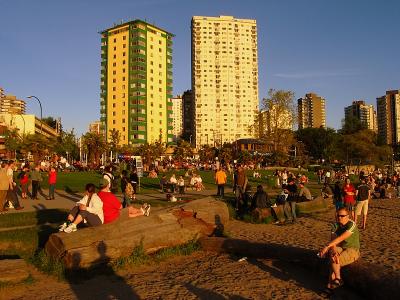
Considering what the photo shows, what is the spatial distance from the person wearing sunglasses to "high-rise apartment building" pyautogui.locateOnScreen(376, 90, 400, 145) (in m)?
162

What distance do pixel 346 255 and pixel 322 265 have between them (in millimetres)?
915

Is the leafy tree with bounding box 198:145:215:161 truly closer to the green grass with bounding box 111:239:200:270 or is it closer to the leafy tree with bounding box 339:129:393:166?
the leafy tree with bounding box 339:129:393:166

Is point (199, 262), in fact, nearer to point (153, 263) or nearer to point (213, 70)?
point (153, 263)

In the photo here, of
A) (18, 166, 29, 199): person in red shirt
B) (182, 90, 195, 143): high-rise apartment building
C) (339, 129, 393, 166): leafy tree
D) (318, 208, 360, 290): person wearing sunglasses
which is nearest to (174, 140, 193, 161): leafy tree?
(339, 129, 393, 166): leafy tree

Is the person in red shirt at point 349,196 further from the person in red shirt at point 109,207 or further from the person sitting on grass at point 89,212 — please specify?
the person sitting on grass at point 89,212

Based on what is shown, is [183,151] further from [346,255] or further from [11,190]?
[346,255]

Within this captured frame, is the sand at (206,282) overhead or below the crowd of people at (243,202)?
below

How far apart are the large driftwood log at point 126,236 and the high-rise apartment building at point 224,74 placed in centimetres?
14096

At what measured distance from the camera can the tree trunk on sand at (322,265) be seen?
20.5 ft

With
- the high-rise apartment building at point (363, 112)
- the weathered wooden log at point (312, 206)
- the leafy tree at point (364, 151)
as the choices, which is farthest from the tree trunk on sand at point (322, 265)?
the high-rise apartment building at point (363, 112)

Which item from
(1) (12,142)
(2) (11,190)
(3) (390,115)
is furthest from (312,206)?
(3) (390,115)

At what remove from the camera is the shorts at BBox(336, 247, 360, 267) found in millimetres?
6958

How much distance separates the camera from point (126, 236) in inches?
369

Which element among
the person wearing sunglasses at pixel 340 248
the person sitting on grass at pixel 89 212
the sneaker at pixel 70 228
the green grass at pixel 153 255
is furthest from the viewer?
the person sitting on grass at pixel 89 212
